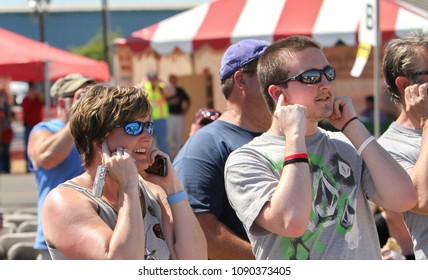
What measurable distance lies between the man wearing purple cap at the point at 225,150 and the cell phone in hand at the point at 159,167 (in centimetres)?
51

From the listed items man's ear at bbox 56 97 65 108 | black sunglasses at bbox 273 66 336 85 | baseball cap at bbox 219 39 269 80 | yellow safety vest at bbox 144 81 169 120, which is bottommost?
yellow safety vest at bbox 144 81 169 120

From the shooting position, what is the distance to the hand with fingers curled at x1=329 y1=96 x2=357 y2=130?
11.2 ft

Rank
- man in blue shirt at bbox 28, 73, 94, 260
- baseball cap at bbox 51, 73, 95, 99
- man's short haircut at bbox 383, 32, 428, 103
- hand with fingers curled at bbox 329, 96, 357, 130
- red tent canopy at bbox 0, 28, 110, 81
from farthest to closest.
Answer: red tent canopy at bbox 0, 28, 110, 81, baseball cap at bbox 51, 73, 95, 99, man in blue shirt at bbox 28, 73, 94, 260, man's short haircut at bbox 383, 32, 428, 103, hand with fingers curled at bbox 329, 96, 357, 130

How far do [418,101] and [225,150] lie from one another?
839mm

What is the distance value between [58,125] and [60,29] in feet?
152

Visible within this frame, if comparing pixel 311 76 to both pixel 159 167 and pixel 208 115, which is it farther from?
pixel 208 115

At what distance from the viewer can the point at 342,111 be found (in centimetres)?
343

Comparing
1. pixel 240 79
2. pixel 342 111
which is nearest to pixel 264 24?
pixel 240 79

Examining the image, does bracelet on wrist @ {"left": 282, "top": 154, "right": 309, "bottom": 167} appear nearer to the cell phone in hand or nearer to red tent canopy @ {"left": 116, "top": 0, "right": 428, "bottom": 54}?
the cell phone in hand

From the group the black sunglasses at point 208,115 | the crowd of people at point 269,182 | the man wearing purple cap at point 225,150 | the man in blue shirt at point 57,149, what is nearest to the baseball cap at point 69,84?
the man in blue shirt at point 57,149

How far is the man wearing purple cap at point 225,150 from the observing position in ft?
12.7

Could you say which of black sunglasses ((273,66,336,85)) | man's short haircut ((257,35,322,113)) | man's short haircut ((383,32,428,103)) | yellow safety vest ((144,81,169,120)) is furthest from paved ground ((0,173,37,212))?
black sunglasses ((273,66,336,85))

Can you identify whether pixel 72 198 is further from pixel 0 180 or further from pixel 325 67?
pixel 0 180

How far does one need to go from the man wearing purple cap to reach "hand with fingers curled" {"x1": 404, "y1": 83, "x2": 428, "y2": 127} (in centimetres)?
66
